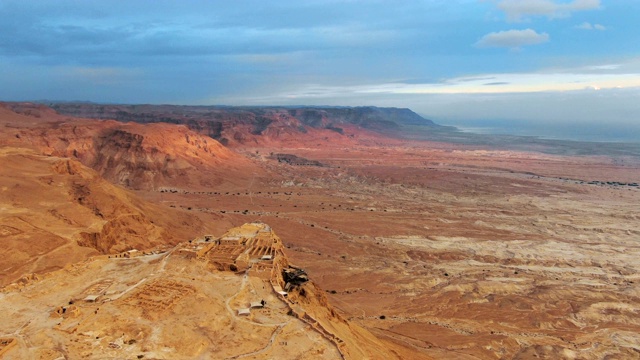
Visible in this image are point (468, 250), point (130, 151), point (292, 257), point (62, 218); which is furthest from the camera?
point (130, 151)

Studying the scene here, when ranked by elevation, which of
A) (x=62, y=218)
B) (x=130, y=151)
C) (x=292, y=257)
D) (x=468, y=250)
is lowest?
(x=292, y=257)

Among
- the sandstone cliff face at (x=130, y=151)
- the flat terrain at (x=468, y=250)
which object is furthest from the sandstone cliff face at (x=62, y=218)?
the sandstone cliff face at (x=130, y=151)

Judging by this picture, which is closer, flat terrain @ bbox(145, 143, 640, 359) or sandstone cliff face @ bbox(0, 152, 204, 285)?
flat terrain @ bbox(145, 143, 640, 359)

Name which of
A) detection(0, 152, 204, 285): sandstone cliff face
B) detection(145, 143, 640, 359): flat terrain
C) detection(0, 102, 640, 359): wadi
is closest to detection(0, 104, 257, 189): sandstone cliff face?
detection(0, 102, 640, 359): wadi

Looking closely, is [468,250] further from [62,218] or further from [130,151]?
[130,151]

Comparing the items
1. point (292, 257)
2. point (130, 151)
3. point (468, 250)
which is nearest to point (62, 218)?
point (292, 257)

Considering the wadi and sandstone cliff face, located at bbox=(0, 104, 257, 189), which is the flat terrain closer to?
the wadi

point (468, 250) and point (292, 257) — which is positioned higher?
point (468, 250)

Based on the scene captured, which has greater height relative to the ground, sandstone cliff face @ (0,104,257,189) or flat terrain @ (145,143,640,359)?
sandstone cliff face @ (0,104,257,189)
